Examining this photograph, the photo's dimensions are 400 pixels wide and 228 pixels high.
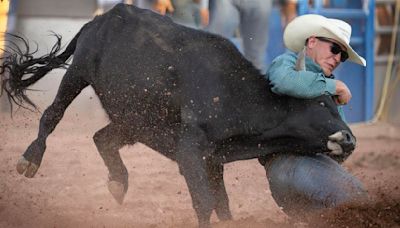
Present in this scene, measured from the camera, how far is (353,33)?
854cm

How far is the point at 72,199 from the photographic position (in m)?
5.19

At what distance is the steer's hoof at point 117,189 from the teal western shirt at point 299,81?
4.41 feet

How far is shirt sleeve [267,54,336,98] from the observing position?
395cm

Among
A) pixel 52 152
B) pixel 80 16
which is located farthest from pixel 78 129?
pixel 80 16

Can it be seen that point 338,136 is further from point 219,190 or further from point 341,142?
point 219,190

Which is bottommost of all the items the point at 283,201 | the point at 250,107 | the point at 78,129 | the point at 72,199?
the point at 78,129

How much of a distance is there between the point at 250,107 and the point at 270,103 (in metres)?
0.10

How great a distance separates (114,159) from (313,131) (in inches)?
60.5

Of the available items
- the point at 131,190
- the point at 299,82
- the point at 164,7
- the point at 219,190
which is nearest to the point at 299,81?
the point at 299,82

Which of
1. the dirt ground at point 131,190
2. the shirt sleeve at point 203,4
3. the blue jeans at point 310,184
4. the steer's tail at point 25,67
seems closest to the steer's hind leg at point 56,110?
the steer's tail at point 25,67

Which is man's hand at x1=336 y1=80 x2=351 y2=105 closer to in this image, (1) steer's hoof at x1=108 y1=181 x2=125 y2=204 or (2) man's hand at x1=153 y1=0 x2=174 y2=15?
(1) steer's hoof at x1=108 y1=181 x2=125 y2=204

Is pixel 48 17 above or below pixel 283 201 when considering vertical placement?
below

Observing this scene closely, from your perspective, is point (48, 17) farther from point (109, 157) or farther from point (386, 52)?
point (386, 52)

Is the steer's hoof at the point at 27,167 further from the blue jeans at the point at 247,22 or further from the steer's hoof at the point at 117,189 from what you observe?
the blue jeans at the point at 247,22
